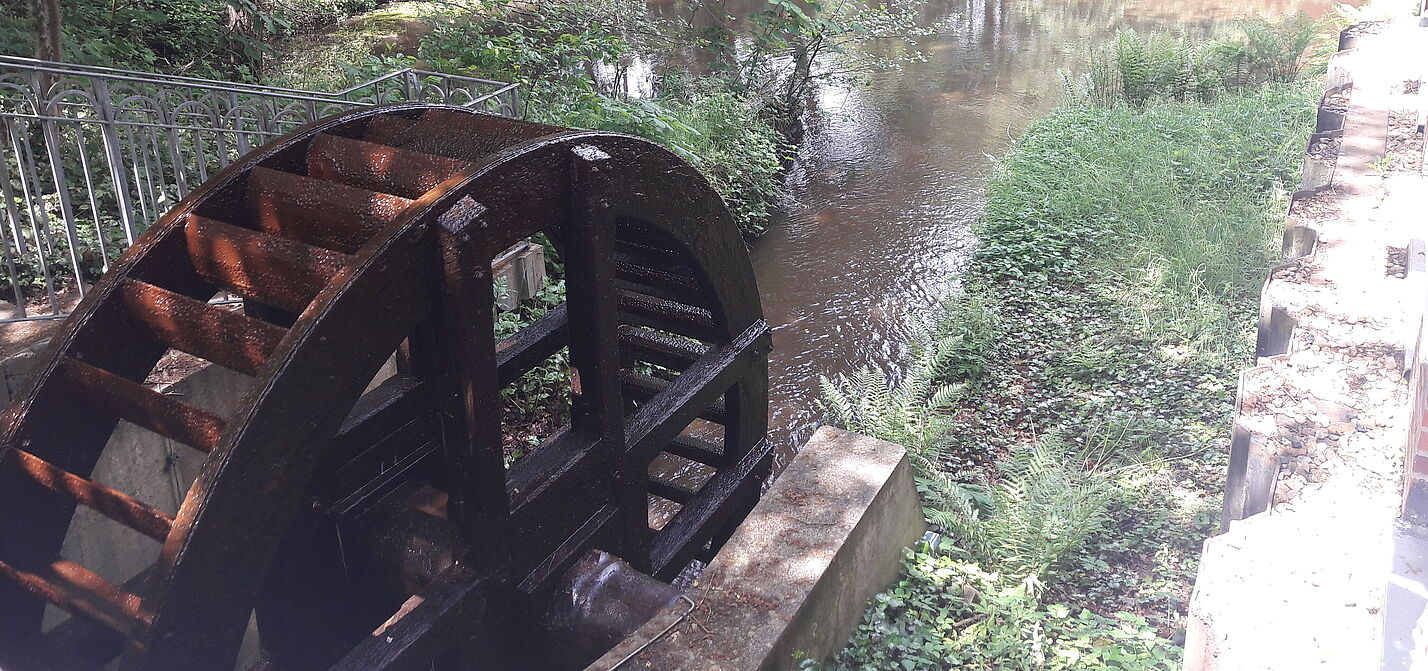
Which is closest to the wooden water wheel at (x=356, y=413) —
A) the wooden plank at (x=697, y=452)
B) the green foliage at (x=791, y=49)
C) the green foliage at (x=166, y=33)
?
the wooden plank at (x=697, y=452)

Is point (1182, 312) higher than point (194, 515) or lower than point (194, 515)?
lower

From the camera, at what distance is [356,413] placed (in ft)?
10.2

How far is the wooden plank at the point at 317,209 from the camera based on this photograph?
9.32 feet

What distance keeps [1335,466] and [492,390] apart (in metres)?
2.55

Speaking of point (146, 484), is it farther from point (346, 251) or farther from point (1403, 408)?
point (1403, 408)

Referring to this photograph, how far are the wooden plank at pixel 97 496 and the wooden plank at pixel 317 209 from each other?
86cm

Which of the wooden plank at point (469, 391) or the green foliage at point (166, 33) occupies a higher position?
the green foliage at point (166, 33)

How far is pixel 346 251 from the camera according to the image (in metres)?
2.92

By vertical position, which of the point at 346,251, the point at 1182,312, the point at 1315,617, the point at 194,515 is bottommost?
the point at 1182,312

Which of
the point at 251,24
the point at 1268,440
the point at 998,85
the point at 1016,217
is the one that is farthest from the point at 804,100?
the point at 1268,440

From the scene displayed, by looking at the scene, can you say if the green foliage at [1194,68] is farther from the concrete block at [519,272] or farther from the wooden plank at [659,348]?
the wooden plank at [659,348]

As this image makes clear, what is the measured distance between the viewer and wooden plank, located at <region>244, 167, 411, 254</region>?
9.32 ft

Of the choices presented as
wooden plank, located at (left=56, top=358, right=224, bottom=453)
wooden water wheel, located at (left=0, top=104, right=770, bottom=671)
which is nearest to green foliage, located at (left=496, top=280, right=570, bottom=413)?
wooden water wheel, located at (left=0, top=104, right=770, bottom=671)

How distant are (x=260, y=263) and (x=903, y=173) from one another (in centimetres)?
844
